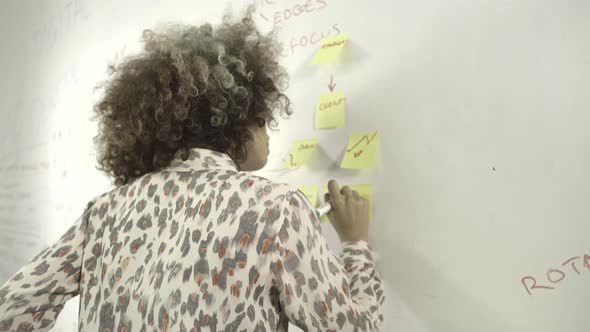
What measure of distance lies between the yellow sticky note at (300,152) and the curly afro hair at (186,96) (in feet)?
0.59

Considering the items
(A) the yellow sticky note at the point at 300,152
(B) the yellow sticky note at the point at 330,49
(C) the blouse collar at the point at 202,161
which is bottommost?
(A) the yellow sticky note at the point at 300,152

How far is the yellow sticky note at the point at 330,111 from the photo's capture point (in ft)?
2.73

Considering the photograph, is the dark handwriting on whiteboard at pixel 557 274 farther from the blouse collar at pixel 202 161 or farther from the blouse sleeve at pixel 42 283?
the blouse sleeve at pixel 42 283

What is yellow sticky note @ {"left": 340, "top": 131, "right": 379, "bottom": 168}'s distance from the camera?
777mm

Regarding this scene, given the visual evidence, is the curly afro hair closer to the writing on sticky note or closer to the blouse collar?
the blouse collar

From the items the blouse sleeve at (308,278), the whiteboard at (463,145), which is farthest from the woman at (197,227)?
the whiteboard at (463,145)

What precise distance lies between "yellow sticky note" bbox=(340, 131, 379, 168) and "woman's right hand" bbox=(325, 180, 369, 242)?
0.04 m

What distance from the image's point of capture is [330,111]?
0.85 m

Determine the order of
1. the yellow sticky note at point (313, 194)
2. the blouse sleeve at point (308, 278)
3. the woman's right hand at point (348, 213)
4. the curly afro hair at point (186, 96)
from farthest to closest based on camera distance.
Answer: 1. the yellow sticky note at point (313, 194)
2. the woman's right hand at point (348, 213)
3. the curly afro hair at point (186, 96)
4. the blouse sleeve at point (308, 278)

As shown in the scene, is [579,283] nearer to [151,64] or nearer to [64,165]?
[151,64]

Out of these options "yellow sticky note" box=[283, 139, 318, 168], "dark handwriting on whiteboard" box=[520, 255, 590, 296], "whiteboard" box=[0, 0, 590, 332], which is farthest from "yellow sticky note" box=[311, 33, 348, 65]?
"dark handwriting on whiteboard" box=[520, 255, 590, 296]

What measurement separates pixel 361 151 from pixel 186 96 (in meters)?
0.31

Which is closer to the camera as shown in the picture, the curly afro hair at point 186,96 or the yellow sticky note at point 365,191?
the curly afro hair at point 186,96

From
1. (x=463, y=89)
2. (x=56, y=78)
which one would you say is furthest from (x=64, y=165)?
(x=463, y=89)
